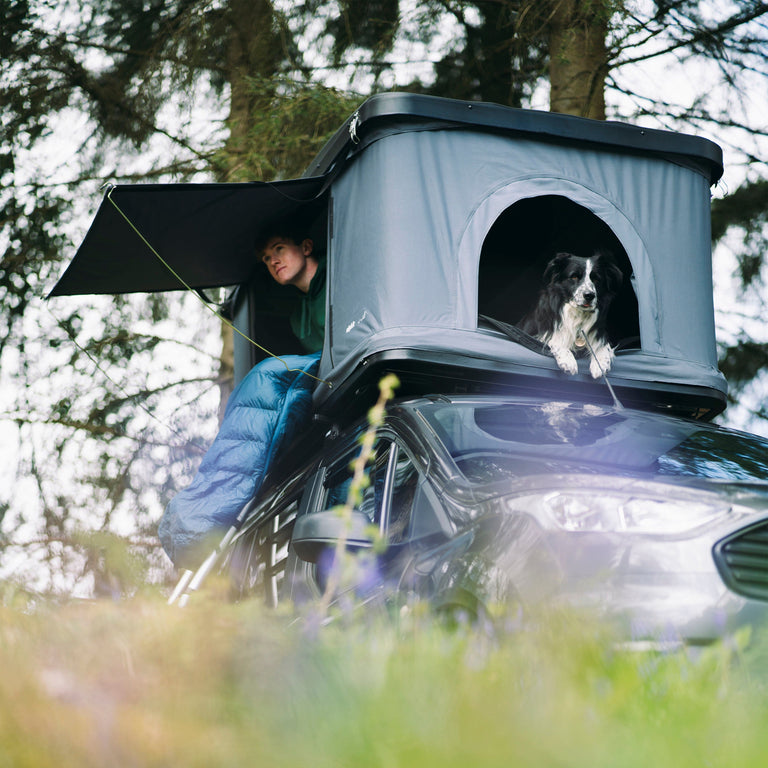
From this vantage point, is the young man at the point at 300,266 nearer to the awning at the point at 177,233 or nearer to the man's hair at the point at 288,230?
the man's hair at the point at 288,230

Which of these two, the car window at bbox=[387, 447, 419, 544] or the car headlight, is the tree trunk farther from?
the car headlight

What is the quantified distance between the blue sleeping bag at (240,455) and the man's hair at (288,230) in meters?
1.36

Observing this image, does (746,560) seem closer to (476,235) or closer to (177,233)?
(476,235)

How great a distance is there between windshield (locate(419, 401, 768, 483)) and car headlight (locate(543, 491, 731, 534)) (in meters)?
0.45

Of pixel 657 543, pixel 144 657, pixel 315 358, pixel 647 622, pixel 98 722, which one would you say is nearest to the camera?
pixel 98 722

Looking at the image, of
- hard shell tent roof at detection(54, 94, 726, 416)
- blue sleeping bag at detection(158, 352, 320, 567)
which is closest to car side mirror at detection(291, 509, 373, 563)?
hard shell tent roof at detection(54, 94, 726, 416)

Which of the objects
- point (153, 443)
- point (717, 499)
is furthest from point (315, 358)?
point (153, 443)

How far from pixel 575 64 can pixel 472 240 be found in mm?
4596

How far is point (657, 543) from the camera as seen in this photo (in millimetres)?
2414

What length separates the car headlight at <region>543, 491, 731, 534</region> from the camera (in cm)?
248

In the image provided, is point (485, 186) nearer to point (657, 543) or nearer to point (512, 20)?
point (657, 543)

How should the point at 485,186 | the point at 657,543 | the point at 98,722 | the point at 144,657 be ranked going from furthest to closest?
the point at 485,186
the point at 657,543
the point at 144,657
the point at 98,722

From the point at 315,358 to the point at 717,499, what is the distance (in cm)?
346

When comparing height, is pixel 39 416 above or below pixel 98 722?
above
